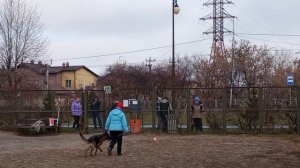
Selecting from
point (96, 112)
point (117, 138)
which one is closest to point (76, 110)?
point (96, 112)

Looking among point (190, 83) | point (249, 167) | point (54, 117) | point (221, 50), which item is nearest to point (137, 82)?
point (190, 83)

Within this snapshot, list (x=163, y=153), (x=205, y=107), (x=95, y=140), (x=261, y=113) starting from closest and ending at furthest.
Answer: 1. (x=95, y=140)
2. (x=163, y=153)
3. (x=261, y=113)
4. (x=205, y=107)

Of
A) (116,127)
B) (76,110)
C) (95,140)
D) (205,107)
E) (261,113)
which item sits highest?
(205,107)

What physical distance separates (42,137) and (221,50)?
1603 inches

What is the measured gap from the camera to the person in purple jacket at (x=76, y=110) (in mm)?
26812

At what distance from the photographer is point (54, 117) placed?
89.0ft

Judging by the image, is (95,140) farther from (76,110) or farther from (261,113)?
(261,113)

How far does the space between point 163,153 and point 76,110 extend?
1071 centimetres

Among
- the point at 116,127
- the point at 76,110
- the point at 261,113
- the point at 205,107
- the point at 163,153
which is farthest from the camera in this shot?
the point at 76,110

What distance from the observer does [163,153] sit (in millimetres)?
17031

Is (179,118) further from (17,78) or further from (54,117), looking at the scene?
(17,78)

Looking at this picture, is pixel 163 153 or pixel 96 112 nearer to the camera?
pixel 163 153

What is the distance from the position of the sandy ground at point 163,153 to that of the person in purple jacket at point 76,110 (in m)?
3.85

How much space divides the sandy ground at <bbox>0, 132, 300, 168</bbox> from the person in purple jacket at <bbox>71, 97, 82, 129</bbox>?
12.6 feet
